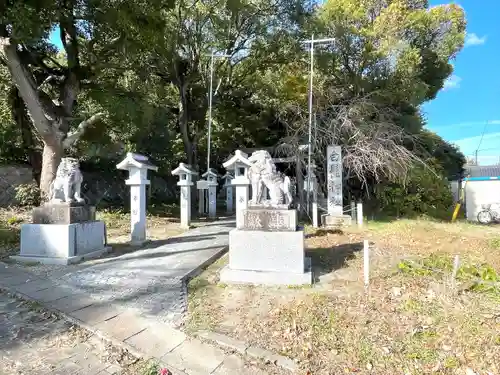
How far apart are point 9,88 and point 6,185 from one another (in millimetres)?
3991

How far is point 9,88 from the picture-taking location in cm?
1225

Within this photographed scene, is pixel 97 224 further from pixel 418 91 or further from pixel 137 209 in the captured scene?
pixel 418 91

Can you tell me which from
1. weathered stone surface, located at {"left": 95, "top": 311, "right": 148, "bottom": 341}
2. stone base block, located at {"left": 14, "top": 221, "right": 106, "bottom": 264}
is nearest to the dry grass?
weathered stone surface, located at {"left": 95, "top": 311, "right": 148, "bottom": 341}

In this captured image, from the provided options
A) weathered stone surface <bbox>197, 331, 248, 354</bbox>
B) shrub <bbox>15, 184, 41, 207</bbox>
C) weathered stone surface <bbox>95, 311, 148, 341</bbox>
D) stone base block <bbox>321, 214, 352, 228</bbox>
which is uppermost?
shrub <bbox>15, 184, 41, 207</bbox>

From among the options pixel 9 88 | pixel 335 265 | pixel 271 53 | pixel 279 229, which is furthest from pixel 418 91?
pixel 9 88

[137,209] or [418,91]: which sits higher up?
[418,91]

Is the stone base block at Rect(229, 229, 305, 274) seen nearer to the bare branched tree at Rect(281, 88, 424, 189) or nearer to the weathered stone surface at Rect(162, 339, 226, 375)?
the weathered stone surface at Rect(162, 339, 226, 375)

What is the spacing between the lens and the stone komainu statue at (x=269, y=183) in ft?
18.4

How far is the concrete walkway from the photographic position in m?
3.17

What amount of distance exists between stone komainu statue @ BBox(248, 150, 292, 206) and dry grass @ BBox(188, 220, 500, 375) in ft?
4.83

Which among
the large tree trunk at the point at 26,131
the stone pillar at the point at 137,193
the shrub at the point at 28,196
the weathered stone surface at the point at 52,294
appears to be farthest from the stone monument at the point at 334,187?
the large tree trunk at the point at 26,131

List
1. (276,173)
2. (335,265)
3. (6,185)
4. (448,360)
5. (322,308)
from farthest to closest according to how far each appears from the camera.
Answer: (6,185), (335,265), (276,173), (322,308), (448,360)

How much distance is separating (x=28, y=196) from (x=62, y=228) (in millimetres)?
7773

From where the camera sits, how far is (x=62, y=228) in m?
6.46
